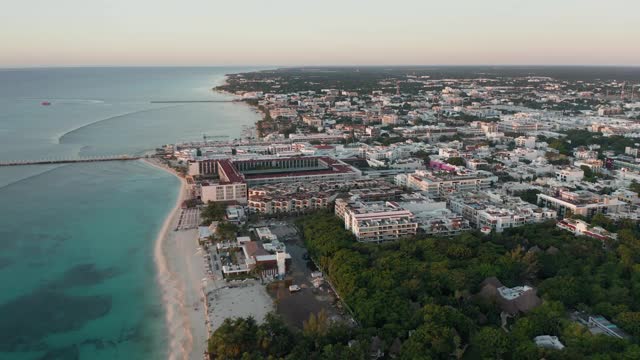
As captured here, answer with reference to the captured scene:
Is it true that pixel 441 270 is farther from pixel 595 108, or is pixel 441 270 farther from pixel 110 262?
pixel 595 108

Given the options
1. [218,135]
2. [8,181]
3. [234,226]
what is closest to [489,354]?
[234,226]

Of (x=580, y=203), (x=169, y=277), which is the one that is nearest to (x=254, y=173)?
(x=169, y=277)

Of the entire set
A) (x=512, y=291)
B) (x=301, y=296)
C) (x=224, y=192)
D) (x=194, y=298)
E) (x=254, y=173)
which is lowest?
(x=194, y=298)

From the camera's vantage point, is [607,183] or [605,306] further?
[607,183]

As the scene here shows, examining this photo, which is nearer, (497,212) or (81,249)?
(81,249)

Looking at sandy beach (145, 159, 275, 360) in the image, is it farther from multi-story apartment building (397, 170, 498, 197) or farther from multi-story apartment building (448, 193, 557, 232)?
multi-story apartment building (397, 170, 498, 197)

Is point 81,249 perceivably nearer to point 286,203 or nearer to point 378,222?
point 286,203
